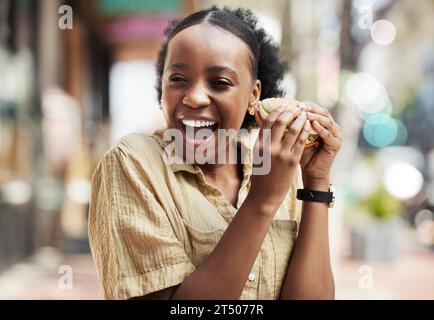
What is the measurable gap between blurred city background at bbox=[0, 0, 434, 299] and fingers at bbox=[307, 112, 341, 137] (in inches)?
101

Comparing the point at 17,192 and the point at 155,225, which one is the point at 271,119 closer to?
the point at 155,225

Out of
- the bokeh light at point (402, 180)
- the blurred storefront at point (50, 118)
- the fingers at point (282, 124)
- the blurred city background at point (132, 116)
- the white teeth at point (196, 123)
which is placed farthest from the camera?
the bokeh light at point (402, 180)

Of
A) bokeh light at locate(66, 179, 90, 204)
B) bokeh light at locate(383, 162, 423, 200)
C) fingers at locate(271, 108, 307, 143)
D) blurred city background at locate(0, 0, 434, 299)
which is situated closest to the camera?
fingers at locate(271, 108, 307, 143)

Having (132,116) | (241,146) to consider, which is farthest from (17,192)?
(241,146)

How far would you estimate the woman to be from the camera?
3.92 ft

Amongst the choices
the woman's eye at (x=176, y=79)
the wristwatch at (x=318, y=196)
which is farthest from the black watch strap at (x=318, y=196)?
the woman's eye at (x=176, y=79)

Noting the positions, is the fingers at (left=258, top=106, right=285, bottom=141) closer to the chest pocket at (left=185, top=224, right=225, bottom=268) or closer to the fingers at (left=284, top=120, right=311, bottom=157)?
the fingers at (left=284, top=120, right=311, bottom=157)

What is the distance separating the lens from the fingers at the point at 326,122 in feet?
4.02

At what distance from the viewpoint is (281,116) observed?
1171 mm

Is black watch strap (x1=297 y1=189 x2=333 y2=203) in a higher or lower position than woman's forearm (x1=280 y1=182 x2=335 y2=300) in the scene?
higher

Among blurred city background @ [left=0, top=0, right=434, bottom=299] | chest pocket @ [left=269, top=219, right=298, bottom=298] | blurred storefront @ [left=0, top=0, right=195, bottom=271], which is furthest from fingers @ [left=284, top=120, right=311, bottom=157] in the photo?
blurred storefront @ [left=0, top=0, right=195, bottom=271]

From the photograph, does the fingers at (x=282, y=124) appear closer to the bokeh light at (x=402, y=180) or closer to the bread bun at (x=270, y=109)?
the bread bun at (x=270, y=109)

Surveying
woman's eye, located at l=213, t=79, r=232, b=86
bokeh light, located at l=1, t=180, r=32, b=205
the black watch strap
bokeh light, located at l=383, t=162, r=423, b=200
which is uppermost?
woman's eye, located at l=213, t=79, r=232, b=86

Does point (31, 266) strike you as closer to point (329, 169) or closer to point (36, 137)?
point (36, 137)
